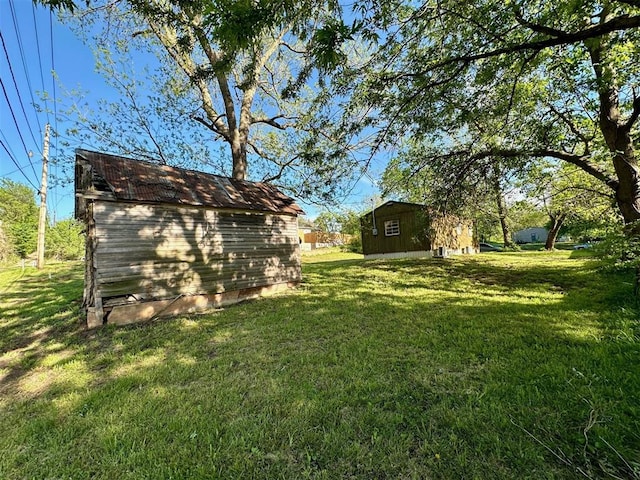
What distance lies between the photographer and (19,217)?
28891 millimetres

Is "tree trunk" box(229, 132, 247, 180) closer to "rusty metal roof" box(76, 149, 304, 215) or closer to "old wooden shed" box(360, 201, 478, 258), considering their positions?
"rusty metal roof" box(76, 149, 304, 215)

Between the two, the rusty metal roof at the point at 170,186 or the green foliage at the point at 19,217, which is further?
the green foliage at the point at 19,217

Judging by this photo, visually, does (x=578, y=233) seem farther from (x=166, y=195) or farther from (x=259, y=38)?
(x=166, y=195)

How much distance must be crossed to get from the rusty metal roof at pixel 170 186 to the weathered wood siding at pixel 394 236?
8.04 m

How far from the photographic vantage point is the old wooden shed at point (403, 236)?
53.1 feet

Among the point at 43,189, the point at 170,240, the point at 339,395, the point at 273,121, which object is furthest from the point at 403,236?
the point at 43,189

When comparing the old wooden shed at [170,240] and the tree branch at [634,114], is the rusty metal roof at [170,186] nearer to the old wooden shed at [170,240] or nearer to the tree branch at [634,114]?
the old wooden shed at [170,240]

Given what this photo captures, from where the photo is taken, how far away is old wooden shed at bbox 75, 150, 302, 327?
579cm

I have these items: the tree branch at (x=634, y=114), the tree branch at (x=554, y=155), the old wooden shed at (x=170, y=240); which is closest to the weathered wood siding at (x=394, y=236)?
the old wooden shed at (x=170, y=240)

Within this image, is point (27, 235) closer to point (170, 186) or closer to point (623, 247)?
point (170, 186)

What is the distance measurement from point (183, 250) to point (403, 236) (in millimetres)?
13773

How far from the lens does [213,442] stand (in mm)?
2260

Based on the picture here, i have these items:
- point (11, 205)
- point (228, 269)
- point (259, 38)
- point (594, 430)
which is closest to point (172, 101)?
point (228, 269)

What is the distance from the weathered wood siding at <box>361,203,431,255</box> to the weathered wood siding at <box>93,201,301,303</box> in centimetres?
835
